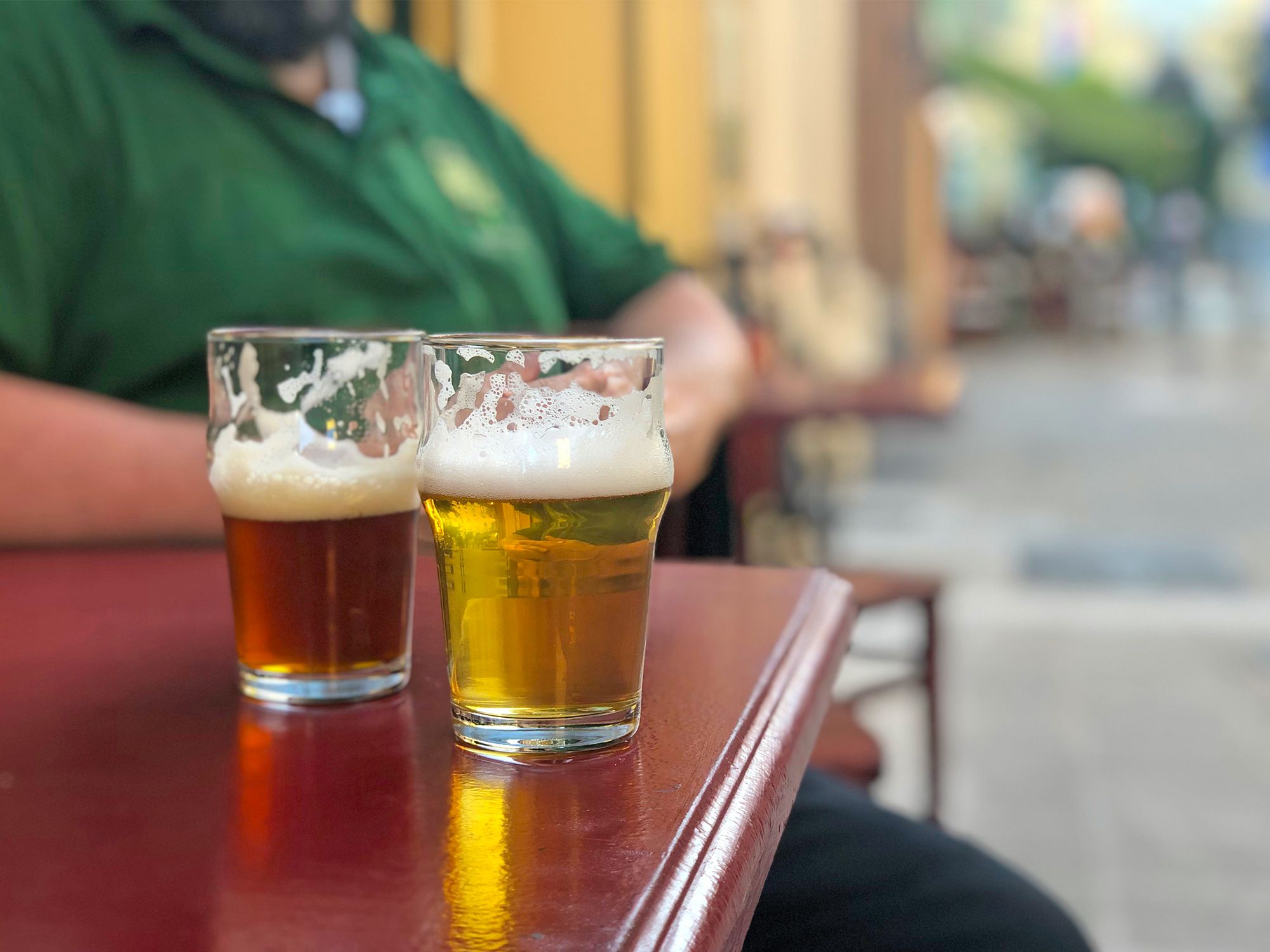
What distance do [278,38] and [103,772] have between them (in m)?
0.95

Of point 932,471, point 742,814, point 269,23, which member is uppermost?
point 269,23

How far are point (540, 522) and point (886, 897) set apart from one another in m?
0.46

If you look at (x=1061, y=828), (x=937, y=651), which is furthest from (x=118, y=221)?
(x=1061, y=828)

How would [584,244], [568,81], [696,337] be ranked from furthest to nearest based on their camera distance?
[568,81] < [584,244] < [696,337]

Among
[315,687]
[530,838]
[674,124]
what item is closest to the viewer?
[530,838]

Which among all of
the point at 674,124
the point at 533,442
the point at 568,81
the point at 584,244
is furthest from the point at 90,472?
the point at 674,124

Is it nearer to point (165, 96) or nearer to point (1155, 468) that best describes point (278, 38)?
point (165, 96)

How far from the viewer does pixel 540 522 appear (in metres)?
0.50

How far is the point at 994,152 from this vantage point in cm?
2438

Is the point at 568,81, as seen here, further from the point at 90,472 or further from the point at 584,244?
the point at 90,472

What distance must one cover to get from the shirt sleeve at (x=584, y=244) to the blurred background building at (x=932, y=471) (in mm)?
305

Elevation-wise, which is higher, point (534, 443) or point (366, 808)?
point (534, 443)

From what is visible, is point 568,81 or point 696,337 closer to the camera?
point 696,337

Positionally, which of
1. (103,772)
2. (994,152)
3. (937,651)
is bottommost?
(937,651)
